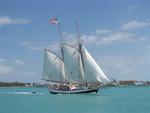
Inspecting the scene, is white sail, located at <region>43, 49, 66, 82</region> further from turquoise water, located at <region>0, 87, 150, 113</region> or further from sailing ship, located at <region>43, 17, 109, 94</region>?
turquoise water, located at <region>0, 87, 150, 113</region>

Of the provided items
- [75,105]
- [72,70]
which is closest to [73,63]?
[72,70]

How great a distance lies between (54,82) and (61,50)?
6911 mm

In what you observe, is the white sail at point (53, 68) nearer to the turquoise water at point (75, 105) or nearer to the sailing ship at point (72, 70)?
the sailing ship at point (72, 70)

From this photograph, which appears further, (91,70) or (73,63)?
(73,63)

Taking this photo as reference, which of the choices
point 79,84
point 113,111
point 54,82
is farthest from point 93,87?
point 113,111

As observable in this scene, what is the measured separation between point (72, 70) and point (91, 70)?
4.83 meters

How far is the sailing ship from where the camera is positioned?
85.1 meters

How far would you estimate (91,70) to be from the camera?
84.4 meters

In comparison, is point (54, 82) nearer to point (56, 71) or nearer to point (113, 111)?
point (56, 71)

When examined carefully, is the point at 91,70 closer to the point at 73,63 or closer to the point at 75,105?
the point at 73,63

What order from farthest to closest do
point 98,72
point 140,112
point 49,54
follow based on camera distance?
point 49,54
point 98,72
point 140,112

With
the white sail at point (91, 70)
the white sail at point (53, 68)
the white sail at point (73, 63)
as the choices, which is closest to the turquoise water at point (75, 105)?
the white sail at point (91, 70)

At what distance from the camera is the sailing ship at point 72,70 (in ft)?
279

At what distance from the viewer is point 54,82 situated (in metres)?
89.8
